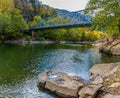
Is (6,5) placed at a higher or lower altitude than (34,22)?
higher

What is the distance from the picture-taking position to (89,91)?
26.8 meters

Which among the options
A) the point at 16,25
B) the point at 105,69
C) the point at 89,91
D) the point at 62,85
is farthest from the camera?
the point at 16,25

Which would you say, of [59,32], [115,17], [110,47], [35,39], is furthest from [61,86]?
[59,32]

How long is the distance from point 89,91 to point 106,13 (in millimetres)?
25439

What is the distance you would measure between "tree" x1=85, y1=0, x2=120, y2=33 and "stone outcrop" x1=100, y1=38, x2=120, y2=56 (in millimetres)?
20996

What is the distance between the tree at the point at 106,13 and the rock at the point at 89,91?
23.4 m

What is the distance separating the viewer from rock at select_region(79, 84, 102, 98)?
1040 inches

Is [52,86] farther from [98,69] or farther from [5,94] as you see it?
[98,69]

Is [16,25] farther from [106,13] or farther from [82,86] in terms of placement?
[82,86]

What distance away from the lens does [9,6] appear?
5448 inches

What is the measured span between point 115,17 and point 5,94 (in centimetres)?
2770

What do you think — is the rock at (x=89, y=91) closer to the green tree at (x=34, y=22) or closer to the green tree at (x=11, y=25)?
the green tree at (x=11, y=25)

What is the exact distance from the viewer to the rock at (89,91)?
26.4m

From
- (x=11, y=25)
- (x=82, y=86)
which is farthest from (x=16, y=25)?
(x=82, y=86)
